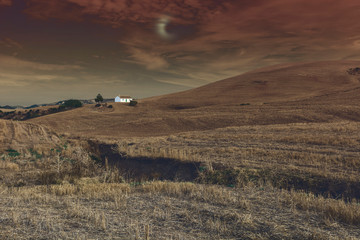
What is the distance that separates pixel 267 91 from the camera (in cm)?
7788

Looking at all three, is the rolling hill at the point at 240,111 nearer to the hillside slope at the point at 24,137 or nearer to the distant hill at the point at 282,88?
the distant hill at the point at 282,88

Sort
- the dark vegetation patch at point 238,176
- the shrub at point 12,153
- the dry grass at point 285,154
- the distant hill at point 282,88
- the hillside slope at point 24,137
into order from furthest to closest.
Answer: the distant hill at point 282,88 → the hillside slope at point 24,137 → the shrub at point 12,153 → the dry grass at point 285,154 → the dark vegetation patch at point 238,176

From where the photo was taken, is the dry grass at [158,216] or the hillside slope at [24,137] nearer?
the dry grass at [158,216]

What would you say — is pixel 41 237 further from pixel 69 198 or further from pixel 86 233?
pixel 69 198

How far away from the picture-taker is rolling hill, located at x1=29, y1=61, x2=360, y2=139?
131 feet

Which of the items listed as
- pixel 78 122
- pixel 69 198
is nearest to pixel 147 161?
pixel 69 198

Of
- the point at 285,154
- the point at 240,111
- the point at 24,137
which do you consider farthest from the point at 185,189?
the point at 240,111

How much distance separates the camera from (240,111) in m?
49.6

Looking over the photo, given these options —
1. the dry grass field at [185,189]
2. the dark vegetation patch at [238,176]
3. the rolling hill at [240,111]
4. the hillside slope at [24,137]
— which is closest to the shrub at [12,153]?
the dry grass field at [185,189]

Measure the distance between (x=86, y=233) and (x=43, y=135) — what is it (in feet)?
83.1

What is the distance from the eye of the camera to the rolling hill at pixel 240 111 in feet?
131

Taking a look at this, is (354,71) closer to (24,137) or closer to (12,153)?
(24,137)

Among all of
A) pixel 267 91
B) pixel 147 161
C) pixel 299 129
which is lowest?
pixel 147 161

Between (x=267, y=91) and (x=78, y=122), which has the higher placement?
(x=267, y=91)
